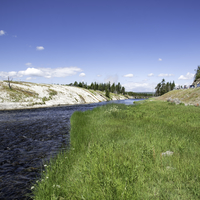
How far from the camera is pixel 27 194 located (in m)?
5.33

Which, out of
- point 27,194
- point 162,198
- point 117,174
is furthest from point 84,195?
point 27,194

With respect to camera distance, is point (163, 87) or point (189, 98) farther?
point (163, 87)

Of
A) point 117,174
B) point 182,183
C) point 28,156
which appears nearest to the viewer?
point 182,183

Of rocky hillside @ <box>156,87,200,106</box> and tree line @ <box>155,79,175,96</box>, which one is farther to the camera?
tree line @ <box>155,79,175,96</box>

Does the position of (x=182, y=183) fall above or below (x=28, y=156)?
above

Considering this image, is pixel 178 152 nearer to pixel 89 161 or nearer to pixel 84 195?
pixel 89 161

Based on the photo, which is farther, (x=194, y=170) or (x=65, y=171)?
(x=65, y=171)

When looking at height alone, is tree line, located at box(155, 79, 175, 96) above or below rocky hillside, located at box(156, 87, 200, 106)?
above

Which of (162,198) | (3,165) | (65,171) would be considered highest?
(162,198)

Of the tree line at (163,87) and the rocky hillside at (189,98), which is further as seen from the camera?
the tree line at (163,87)

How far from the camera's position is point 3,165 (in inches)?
304

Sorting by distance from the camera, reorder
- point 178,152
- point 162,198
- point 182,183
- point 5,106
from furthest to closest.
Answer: point 5,106, point 178,152, point 182,183, point 162,198

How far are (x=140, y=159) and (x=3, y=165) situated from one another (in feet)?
25.0

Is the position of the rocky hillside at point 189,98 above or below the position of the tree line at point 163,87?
below
